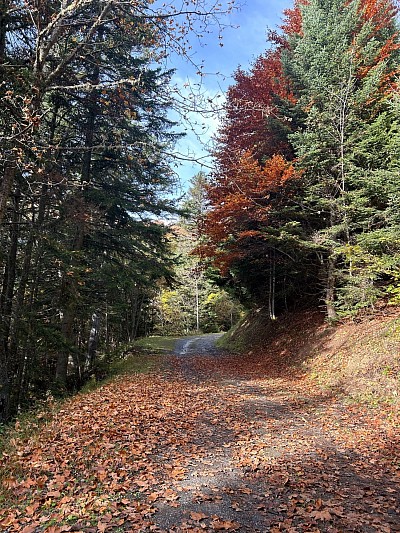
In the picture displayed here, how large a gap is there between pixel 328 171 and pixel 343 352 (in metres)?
6.88

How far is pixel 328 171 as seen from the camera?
537 inches

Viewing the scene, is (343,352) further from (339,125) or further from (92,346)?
(92,346)

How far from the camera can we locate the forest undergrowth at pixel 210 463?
386 centimetres

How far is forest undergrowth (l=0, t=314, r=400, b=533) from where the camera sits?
3.86 metres

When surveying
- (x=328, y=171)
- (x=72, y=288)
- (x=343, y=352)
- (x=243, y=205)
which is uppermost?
(x=328, y=171)

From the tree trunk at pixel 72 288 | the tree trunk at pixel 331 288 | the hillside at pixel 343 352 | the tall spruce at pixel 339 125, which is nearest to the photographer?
the hillside at pixel 343 352

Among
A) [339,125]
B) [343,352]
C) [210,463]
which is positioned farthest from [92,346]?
[339,125]

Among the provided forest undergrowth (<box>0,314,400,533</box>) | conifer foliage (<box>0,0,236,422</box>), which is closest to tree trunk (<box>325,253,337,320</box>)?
forest undergrowth (<box>0,314,400,533</box>)

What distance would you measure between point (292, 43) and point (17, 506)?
19545 millimetres

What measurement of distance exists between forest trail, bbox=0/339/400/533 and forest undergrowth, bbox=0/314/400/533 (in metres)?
0.02

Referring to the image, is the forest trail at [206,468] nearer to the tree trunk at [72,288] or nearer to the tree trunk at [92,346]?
the tree trunk at [72,288]

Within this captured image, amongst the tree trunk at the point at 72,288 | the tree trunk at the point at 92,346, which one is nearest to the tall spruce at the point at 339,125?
the tree trunk at the point at 72,288

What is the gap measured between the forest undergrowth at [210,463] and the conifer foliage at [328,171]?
3.19 m

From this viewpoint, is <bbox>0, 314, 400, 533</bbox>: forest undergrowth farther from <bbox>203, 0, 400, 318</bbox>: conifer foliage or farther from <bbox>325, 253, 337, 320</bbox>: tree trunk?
<bbox>325, 253, 337, 320</bbox>: tree trunk
